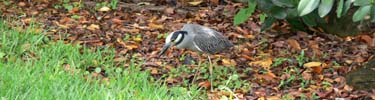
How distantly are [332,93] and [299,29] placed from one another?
1660 millimetres

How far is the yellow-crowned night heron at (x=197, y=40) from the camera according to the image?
227 inches

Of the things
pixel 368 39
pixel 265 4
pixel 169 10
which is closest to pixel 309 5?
pixel 265 4

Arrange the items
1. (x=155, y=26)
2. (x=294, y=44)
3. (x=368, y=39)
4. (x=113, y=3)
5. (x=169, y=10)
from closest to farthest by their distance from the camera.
→ 1. (x=294, y=44)
2. (x=368, y=39)
3. (x=155, y=26)
4. (x=169, y=10)
5. (x=113, y=3)

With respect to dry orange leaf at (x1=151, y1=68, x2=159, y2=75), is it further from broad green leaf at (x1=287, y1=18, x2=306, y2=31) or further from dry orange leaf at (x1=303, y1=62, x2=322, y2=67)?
broad green leaf at (x1=287, y1=18, x2=306, y2=31)

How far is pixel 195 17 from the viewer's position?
7.91m

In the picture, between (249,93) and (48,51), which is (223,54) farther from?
(48,51)

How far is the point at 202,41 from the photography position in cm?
586

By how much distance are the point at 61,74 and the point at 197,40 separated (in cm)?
127

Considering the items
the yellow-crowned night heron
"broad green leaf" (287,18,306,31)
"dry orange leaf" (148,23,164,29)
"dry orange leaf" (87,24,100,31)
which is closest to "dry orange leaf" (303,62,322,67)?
the yellow-crowned night heron

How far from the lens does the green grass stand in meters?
4.52

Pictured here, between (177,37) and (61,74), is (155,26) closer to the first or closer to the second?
(177,37)

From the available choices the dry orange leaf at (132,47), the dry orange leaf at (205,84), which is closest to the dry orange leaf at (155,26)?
the dry orange leaf at (132,47)

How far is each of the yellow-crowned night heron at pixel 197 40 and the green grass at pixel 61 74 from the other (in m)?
0.35

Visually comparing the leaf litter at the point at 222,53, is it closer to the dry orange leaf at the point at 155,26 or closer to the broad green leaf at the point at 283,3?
the dry orange leaf at the point at 155,26
